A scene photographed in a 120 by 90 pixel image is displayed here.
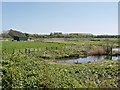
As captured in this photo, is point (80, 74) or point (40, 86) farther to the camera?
point (80, 74)

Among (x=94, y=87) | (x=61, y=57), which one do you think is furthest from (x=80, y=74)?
(x=61, y=57)

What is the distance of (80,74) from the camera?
11680mm

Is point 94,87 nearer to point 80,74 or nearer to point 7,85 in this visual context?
point 80,74

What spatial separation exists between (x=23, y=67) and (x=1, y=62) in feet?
4.83

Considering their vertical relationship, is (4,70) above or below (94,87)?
above

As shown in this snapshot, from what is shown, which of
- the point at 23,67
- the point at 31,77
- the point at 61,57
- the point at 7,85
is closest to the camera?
the point at 7,85

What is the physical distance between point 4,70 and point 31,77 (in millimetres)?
1182

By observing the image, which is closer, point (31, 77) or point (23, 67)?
point (31, 77)

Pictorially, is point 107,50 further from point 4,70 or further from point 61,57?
Result: point 4,70

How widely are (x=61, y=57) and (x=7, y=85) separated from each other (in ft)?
57.1

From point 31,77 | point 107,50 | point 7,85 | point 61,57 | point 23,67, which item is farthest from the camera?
point 107,50

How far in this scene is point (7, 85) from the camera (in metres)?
8.91

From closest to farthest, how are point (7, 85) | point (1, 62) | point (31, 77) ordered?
point (7, 85), point (31, 77), point (1, 62)

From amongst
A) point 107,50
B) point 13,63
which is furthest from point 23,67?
point 107,50
